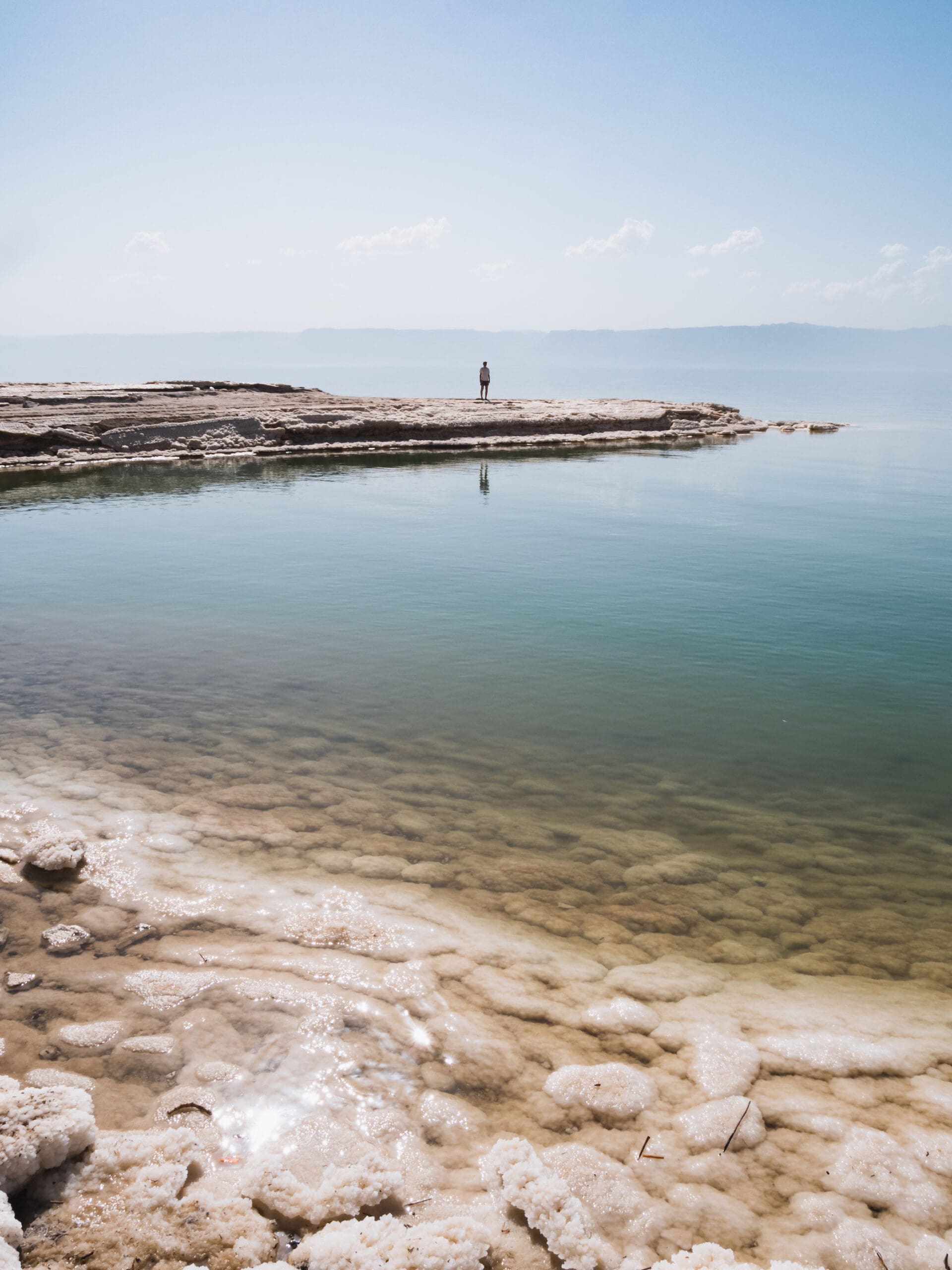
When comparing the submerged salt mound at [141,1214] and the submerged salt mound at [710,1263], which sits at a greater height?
the submerged salt mound at [141,1214]

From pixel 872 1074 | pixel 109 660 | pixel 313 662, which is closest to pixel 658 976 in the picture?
pixel 872 1074

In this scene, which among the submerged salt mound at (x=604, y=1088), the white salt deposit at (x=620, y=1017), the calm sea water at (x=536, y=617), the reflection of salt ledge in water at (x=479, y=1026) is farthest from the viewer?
the calm sea water at (x=536, y=617)

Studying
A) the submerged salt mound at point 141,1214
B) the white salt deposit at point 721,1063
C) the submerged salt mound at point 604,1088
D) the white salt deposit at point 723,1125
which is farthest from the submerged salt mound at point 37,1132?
the white salt deposit at point 721,1063

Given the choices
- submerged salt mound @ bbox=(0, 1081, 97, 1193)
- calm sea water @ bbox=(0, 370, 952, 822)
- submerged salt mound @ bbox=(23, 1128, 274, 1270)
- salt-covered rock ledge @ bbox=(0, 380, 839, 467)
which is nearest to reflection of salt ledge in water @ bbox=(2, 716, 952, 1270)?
submerged salt mound @ bbox=(23, 1128, 274, 1270)

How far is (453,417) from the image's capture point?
36.5m

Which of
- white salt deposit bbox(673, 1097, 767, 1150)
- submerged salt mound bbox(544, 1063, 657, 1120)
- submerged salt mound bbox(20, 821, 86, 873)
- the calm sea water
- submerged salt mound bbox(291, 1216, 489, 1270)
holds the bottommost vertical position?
white salt deposit bbox(673, 1097, 767, 1150)

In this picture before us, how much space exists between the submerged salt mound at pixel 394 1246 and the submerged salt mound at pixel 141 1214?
0.24m

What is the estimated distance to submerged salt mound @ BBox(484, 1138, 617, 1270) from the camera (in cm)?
325

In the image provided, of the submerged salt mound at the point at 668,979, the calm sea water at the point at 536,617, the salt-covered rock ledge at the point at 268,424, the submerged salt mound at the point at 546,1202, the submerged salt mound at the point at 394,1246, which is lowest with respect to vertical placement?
the submerged salt mound at the point at 668,979

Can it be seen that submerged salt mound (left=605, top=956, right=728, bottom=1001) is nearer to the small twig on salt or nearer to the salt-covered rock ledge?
the small twig on salt

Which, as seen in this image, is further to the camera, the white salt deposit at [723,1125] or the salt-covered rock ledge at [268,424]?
the salt-covered rock ledge at [268,424]

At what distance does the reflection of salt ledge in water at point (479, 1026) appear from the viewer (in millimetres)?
3422

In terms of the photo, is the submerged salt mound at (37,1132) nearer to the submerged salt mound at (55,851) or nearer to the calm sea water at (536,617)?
the submerged salt mound at (55,851)

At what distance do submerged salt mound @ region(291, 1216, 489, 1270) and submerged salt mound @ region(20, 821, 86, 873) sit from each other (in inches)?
144
